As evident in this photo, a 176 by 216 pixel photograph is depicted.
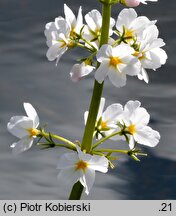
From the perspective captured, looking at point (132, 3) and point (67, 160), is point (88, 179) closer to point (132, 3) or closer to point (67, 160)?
point (67, 160)

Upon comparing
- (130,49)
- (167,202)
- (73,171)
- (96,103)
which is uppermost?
(130,49)

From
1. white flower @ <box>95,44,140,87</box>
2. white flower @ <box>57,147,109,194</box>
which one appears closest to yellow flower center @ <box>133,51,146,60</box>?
white flower @ <box>95,44,140,87</box>

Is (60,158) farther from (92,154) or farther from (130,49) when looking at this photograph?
(130,49)

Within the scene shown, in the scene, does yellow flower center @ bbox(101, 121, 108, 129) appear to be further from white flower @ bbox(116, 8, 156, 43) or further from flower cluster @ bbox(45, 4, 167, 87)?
white flower @ bbox(116, 8, 156, 43)

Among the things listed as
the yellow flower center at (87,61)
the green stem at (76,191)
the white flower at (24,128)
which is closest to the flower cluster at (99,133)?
the white flower at (24,128)

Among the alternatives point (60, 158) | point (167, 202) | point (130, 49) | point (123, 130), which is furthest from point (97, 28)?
point (167, 202)

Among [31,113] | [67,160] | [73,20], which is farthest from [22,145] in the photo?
[73,20]

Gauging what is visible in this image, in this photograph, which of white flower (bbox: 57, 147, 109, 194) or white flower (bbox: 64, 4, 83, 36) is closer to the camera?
white flower (bbox: 57, 147, 109, 194)
